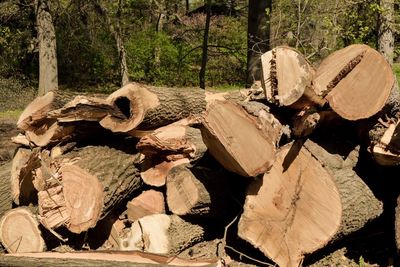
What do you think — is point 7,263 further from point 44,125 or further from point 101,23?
point 101,23

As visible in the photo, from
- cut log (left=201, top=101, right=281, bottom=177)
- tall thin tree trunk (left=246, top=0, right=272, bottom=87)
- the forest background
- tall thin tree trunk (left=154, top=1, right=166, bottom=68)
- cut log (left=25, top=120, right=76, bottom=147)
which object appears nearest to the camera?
cut log (left=201, top=101, right=281, bottom=177)

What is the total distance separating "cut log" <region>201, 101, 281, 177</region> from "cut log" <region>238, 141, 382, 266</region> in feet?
0.85

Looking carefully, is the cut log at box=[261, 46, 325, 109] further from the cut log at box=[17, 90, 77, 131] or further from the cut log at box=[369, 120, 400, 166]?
the cut log at box=[17, 90, 77, 131]

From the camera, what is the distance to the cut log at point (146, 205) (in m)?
4.25

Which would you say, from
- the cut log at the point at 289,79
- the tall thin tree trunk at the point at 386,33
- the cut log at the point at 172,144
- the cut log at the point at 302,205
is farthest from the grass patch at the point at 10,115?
the cut log at the point at 302,205

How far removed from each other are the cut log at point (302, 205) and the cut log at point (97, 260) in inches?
18.5

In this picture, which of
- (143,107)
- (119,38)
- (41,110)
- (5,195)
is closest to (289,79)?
(143,107)

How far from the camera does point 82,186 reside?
13.1ft

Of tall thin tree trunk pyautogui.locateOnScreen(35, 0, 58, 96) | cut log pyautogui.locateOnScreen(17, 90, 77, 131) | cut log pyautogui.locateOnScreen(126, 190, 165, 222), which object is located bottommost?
tall thin tree trunk pyautogui.locateOnScreen(35, 0, 58, 96)

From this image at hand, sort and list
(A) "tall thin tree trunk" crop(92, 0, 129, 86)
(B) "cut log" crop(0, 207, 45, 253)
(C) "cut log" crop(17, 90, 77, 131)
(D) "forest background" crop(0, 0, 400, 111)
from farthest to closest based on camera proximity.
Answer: (A) "tall thin tree trunk" crop(92, 0, 129, 86)
(D) "forest background" crop(0, 0, 400, 111)
(C) "cut log" crop(17, 90, 77, 131)
(B) "cut log" crop(0, 207, 45, 253)

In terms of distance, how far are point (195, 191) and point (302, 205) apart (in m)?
0.80

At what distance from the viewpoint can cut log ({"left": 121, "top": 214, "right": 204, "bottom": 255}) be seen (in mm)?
3936

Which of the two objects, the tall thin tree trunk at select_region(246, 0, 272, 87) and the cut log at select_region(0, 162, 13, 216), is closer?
the cut log at select_region(0, 162, 13, 216)

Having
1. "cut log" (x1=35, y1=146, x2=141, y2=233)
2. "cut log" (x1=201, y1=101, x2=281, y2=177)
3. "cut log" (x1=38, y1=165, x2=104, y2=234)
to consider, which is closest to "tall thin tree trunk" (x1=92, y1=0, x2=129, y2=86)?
"cut log" (x1=35, y1=146, x2=141, y2=233)
